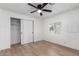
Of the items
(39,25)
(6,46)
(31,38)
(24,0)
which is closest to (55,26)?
(39,25)

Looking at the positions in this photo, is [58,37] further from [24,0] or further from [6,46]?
[24,0]

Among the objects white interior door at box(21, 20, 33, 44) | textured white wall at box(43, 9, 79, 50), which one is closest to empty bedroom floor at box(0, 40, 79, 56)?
textured white wall at box(43, 9, 79, 50)

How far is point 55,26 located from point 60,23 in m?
0.52

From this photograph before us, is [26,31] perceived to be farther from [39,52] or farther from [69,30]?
[69,30]

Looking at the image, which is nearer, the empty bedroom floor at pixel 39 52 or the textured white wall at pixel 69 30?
the empty bedroom floor at pixel 39 52

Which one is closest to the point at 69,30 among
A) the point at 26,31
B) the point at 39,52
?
the point at 39,52

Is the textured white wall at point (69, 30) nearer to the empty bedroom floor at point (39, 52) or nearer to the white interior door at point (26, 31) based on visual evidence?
the empty bedroom floor at point (39, 52)

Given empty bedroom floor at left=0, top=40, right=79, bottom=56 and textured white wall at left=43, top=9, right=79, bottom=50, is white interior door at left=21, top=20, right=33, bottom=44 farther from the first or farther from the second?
textured white wall at left=43, top=9, right=79, bottom=50

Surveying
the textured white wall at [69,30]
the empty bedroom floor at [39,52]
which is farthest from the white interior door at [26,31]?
the textured white wall at [69,30]

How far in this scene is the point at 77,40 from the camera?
3205 mm

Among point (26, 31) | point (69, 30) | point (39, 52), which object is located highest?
point (69, 30)

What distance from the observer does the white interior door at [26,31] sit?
15.1 feet

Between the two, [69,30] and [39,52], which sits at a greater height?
[69,30]

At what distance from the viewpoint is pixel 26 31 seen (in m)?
4.84
